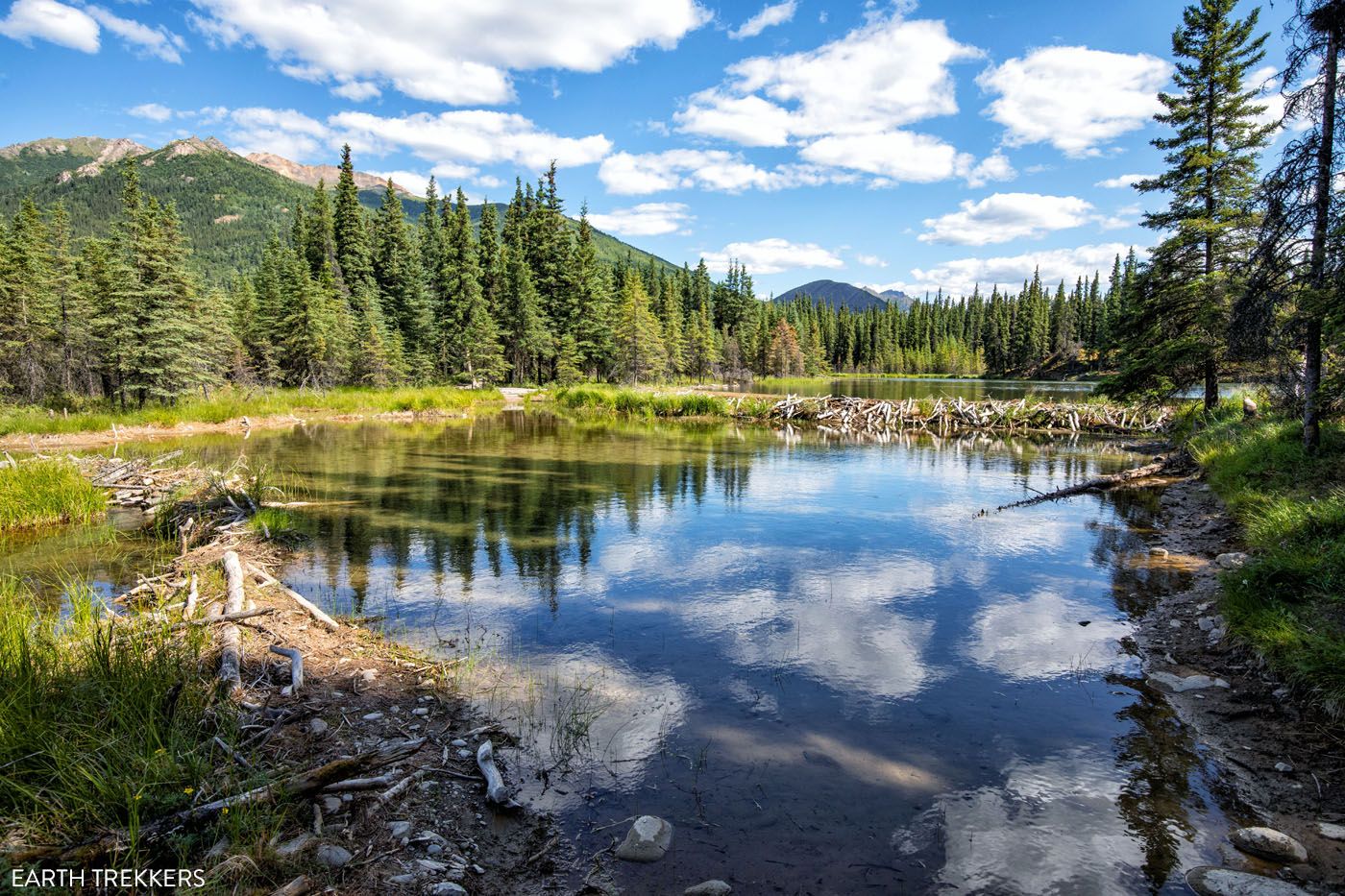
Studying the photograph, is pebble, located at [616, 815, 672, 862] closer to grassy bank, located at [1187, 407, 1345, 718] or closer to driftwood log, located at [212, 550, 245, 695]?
driftwood log, located at [212, 550, 245, 695]

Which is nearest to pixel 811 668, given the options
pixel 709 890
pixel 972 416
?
pixel 709 890

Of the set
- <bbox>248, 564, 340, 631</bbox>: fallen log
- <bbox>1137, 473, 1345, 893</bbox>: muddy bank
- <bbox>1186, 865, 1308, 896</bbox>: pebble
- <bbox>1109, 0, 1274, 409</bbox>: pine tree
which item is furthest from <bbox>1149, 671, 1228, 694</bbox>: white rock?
<bbox>1109, 0, 1274, 409</bbox>: pine tree

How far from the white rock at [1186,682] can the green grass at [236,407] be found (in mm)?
36675

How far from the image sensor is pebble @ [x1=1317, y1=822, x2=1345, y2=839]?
4828 millimetres

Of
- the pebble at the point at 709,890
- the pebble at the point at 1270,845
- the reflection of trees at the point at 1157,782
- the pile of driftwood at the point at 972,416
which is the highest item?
the pile of driftwood at the point at 972,416

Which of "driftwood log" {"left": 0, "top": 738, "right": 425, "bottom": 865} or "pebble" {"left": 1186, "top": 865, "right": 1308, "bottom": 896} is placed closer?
"driftwood log" {"left": 0, "top": 738, "right": 425, "bottom": 865}

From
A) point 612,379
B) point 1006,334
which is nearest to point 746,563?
point 612,379

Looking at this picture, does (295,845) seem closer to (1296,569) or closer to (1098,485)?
A: (1296,569)

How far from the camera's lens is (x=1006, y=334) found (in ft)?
438

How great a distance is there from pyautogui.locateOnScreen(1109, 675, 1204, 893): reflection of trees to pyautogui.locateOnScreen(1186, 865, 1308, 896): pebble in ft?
0.61

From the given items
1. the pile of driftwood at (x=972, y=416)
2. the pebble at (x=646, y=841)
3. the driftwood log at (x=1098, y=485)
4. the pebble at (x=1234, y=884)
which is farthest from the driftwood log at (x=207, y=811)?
the pile of driftwood at (x=972, y=416)

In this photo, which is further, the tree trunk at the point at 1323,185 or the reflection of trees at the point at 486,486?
the reflection of trees at the point at 486,486

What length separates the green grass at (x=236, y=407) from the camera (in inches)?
1083

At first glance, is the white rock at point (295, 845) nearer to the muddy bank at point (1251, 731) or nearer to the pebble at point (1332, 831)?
the muddy bank at point (1251, 731)
